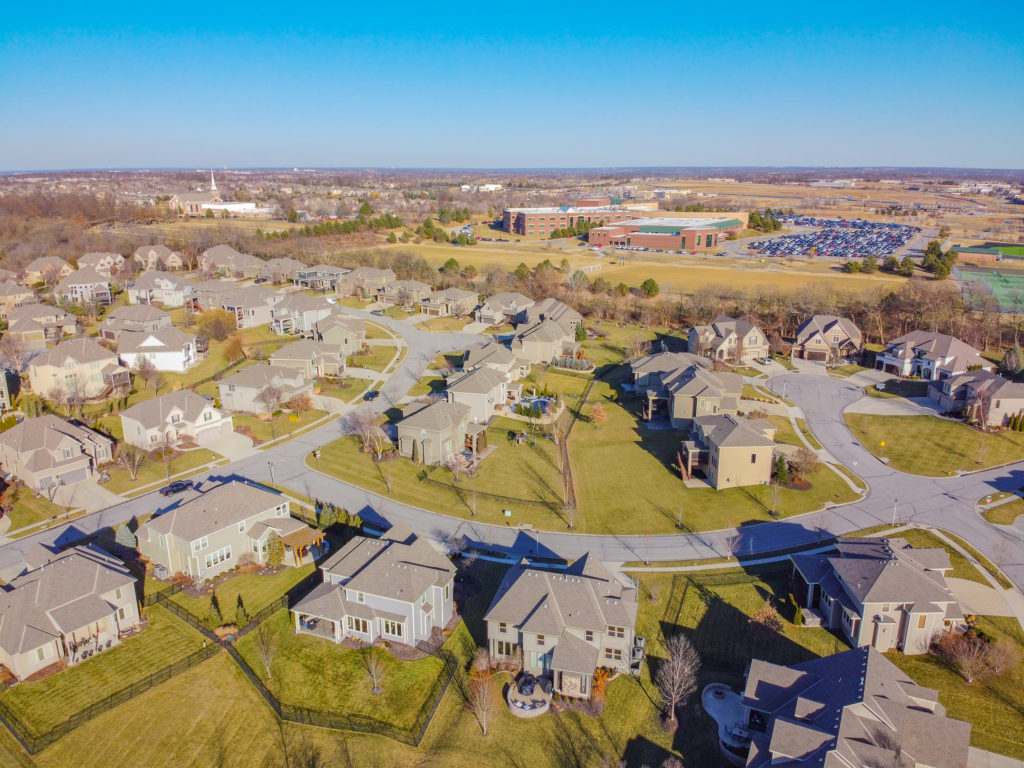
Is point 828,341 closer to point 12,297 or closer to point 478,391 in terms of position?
point 478,391

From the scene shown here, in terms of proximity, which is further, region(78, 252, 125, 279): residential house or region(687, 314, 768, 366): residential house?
region(78, 252, 125, 279): residential house

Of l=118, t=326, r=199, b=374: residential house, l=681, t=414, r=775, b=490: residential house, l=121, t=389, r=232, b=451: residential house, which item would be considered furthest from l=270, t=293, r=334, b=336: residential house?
l=681, t=414, r=775, b=490: residential house

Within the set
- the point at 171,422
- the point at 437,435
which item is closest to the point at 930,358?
the point at 437,435

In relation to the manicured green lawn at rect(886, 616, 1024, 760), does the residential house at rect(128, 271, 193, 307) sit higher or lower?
higher

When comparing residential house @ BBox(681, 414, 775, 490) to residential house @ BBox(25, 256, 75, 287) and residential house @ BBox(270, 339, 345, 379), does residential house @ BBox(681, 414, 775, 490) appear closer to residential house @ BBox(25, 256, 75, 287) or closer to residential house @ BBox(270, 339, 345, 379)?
residential house @ BBox(270, 339, 345, 379)

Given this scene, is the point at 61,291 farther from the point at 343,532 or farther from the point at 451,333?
the point at 343,532
